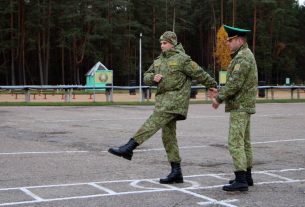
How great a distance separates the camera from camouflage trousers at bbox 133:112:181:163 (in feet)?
23.2

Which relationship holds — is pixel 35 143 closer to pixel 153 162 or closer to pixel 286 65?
pixel 153 162

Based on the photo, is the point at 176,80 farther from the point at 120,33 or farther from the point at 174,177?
the point at 120,33

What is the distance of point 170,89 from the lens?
7102 millimetres

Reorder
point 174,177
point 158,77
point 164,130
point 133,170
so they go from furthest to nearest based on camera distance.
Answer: point 133,170
point 164,130
point 174,177
point 158,77

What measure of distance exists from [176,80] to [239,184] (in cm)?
151

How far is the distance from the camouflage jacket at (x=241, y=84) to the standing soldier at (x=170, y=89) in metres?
0.44

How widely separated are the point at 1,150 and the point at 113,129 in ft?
16.1

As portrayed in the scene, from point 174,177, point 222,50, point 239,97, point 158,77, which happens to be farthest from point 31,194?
point 222,50

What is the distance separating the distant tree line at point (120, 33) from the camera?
64.0m

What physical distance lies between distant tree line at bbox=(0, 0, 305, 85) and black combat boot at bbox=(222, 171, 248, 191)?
187 feet

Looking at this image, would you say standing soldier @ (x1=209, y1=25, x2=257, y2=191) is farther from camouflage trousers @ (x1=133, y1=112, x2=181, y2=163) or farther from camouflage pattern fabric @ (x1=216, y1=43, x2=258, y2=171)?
camouflage trousers @ (x1=133, y1=112, x2=181, y2=163)

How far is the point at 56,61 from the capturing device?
245 ft

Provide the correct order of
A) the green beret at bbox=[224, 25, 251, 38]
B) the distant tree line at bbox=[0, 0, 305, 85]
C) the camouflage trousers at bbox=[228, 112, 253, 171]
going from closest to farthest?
the camouflage trousers at bbox=[228, 112, 253, 171], the green beret at bbox=[224, 25, 251, 38], the distant tree line at bbox=[0, 0, 305, 85]

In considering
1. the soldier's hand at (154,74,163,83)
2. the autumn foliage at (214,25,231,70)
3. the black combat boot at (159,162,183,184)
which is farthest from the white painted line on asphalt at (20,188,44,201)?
the autumn foliage at (214,25,231,70)
